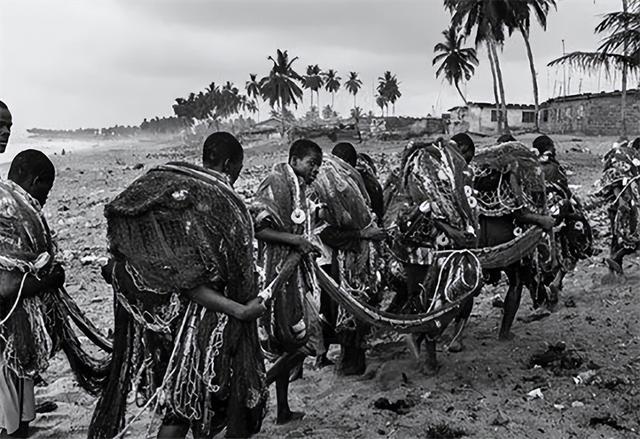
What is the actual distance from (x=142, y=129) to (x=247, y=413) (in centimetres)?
12217

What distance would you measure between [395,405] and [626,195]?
4.72m

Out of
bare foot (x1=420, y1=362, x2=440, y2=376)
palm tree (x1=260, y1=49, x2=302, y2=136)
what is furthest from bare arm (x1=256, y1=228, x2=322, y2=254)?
palm tree (x1=260, y1=49, x2=302, y2=136)

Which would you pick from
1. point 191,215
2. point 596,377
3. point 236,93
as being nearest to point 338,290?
point 191,215

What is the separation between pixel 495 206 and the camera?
19.2 ft

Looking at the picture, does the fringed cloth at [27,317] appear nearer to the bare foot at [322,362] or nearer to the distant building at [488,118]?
the bare foot at [322,362]

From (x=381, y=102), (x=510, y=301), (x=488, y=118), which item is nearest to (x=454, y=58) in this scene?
(x=488, y=118)

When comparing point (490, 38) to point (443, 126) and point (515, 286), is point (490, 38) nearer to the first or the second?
point (443, 126)

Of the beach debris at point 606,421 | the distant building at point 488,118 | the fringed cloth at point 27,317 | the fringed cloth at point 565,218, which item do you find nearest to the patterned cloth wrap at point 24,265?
the fringed cloth at point 27,317

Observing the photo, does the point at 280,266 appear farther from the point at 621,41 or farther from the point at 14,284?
the point at 621,41

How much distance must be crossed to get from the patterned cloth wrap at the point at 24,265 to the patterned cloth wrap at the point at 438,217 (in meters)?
2.66

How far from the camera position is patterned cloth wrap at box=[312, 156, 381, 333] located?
16.7ft

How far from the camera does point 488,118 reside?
42625mm

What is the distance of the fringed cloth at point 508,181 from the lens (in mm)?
5715

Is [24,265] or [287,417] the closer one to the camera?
[24,265]
